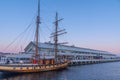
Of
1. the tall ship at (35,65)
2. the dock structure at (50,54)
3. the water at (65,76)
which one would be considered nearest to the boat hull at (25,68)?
the tall ship at (35,65)

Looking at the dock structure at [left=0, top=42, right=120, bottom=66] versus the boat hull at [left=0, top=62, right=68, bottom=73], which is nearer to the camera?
the boat hull at [left=0, top=62, right=68, bottom=73]

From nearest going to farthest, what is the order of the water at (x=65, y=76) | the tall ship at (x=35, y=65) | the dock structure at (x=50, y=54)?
the water at (x=65, y=76) → the tall ship at (x=35, y=65) → the dock structure at (x=50, y=54)

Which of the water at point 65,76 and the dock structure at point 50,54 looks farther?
the dock structure at point 50,54

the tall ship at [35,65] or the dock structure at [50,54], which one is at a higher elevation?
the dock structure at [50,54]

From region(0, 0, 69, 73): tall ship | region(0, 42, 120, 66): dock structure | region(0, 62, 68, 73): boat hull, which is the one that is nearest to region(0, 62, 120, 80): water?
region(0, 62, 68, 73): boat hull

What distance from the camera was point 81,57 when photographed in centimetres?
9944

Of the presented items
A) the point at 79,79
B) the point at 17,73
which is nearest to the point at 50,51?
the point at 17,73

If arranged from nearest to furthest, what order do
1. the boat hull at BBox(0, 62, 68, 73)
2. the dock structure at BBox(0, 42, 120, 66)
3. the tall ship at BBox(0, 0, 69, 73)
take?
1. the boat hull at BBox(0, 62, 68, 73)
2. the tall ship at BBox(0, 0, 69, 73)
3. the dock structure at BBox(0, 42, 120, 66)

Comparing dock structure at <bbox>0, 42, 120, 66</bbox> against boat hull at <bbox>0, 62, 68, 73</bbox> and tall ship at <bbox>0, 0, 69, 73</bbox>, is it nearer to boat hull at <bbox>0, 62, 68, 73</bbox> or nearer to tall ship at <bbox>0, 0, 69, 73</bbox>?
tall ship at <bbox>0, 0, 69, 73</bbox>

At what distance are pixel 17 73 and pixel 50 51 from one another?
109 ft

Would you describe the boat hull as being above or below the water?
above

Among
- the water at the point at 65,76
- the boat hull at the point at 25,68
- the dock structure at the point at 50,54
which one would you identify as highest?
the dock structure at the point at 50,54

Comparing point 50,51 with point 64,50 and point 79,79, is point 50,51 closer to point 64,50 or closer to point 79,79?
point 64,50

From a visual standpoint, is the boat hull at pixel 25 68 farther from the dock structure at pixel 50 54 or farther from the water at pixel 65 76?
the dock structure at pixel 50 54
